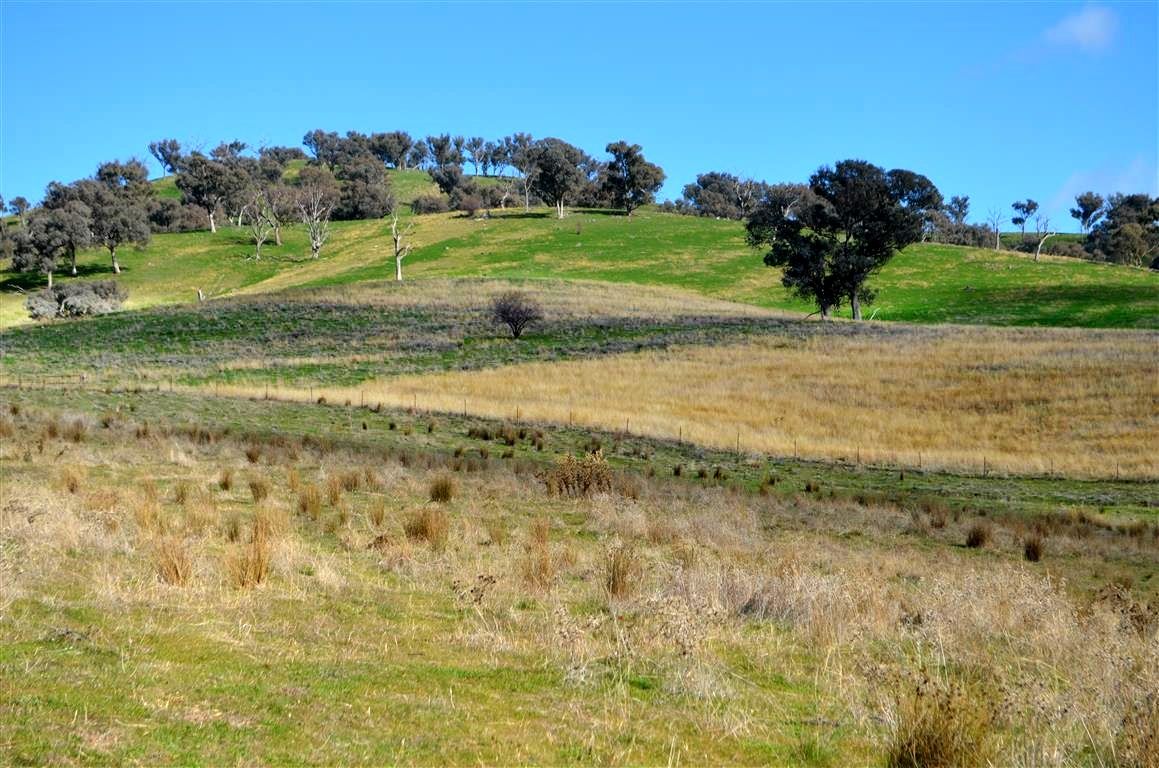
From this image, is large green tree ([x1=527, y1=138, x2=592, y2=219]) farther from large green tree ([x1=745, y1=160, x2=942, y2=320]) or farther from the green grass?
large green tree ([x1=745, y1=160, x2=942, y2=320])

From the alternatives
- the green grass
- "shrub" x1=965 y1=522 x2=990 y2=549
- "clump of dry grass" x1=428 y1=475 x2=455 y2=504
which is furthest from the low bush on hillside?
"shrub" x1=965 y1=522 x2=990 y2=549

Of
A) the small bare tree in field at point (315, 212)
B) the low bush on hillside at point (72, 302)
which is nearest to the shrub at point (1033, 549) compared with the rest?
the low bush on hillside at point (72, 302)

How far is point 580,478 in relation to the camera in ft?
71.7

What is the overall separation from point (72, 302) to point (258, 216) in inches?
2070

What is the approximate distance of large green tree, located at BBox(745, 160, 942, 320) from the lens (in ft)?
228

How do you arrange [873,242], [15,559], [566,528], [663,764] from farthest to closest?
[873,242]
[566,528]
[15,559]
[663,764]

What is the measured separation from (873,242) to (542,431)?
1787 inches

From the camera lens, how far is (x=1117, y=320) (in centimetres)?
7700

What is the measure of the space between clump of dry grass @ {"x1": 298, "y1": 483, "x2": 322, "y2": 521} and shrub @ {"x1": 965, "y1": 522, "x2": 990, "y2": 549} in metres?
12.5

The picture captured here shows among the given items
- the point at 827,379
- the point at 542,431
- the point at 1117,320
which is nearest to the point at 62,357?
the point at 542,431

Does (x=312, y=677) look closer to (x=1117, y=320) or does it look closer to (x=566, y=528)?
(x=566, y=528)

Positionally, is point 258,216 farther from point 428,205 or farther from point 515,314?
point 515,314

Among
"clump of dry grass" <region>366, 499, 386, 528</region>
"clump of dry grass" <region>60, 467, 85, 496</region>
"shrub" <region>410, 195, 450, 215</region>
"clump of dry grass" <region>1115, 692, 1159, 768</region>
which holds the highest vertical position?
"shrub" <region>410, 195, 450, 215</region>

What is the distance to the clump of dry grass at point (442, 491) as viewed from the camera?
1858 cm
